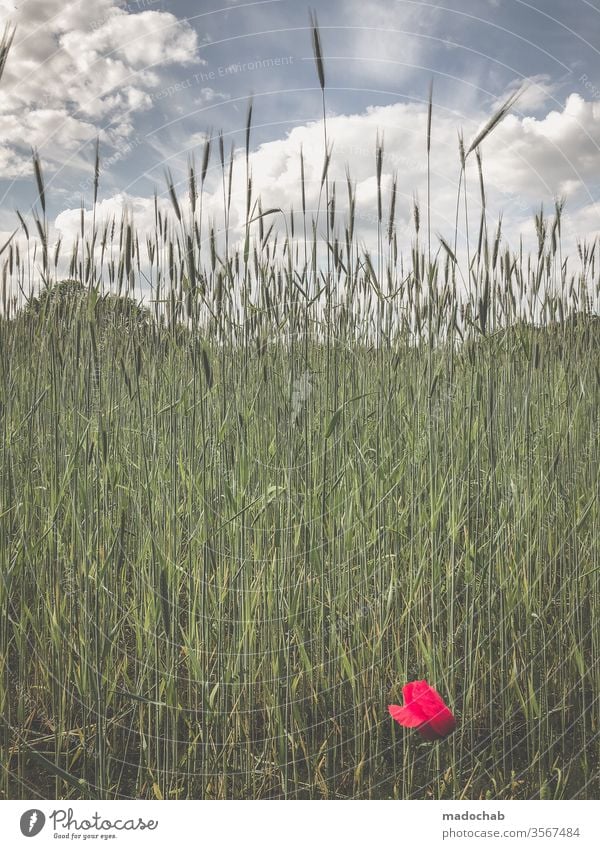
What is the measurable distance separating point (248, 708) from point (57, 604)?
422 mm

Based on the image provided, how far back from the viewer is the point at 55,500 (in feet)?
3.54

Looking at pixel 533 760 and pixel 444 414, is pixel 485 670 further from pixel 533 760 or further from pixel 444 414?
pixel 444 414
